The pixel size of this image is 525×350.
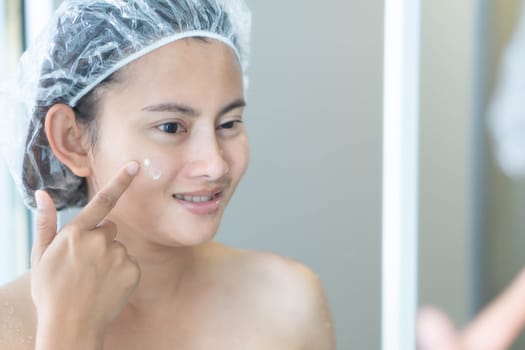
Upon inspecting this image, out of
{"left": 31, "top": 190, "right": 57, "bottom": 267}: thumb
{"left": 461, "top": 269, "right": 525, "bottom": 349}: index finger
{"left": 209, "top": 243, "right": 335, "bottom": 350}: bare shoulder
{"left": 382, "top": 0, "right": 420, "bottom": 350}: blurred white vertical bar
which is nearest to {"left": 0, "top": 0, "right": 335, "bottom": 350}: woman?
{"left": 31, "top": 190, "right": 57, "bottom": 267}: thumb

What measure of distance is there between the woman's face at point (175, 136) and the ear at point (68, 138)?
37 mm

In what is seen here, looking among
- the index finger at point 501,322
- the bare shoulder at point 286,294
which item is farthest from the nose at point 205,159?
the index finger at point 501,322

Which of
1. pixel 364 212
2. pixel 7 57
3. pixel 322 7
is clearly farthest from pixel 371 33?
pixel 7 57

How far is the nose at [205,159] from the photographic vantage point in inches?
42.5

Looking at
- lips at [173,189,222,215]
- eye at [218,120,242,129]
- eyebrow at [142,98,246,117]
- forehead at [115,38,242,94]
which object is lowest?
lips at [173,189,222,215]

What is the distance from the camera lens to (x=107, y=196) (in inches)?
39.0

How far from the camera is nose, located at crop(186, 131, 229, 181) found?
1.08 metres

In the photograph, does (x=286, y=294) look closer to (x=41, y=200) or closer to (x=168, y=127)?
(x=168, y=127)

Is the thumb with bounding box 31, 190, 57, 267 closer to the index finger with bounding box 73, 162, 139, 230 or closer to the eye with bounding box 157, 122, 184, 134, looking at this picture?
the index finger with bounding box 73, 162, 139, 230

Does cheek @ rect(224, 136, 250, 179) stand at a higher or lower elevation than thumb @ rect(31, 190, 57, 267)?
higher

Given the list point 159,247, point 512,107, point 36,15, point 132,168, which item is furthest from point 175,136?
point 36,15

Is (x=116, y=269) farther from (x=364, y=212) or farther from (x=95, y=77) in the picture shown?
(x=364, y=212)

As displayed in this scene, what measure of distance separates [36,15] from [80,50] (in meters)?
0.60

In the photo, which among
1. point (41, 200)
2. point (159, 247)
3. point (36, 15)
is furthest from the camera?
point (36, 15)
